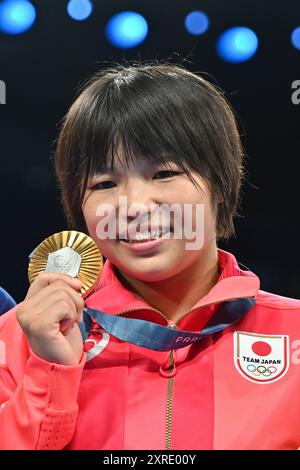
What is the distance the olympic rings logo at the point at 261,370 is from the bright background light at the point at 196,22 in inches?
60.0

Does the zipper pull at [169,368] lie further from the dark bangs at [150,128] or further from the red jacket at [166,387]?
the dark bangs at [150,128]

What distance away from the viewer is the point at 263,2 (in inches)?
90.9

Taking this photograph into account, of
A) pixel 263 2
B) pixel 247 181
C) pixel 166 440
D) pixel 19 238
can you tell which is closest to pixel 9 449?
pixel 166 440

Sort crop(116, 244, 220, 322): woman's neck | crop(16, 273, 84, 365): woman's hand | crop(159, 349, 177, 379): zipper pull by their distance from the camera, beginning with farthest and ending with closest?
crop(116, 244, 220, 322): woman's neck → crop(159, 349, 177, 379): zipper pull → crop(16, 273, 84, 365): woman's hand

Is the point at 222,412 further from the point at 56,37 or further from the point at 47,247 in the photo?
the point at 56,37

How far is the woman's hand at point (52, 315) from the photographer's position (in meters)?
1.05

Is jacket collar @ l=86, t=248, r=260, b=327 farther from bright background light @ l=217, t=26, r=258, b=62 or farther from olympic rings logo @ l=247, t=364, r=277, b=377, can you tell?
bright background light @ l=217, t=26, r=258, b=62

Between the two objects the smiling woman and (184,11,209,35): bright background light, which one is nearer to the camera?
the smiling woman

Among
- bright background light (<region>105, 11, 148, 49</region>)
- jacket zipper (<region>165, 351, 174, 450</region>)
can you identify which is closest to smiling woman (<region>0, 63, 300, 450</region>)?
jacket zipper (<region>165, 351, 174, 450</region>)

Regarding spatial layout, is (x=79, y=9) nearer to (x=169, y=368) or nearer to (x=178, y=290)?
(x=178, y=290)

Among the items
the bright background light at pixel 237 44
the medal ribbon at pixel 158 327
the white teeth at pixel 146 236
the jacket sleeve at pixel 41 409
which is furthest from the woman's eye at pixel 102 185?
the bright background light at pixel 237 44

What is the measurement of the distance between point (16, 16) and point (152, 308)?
4.70 ft

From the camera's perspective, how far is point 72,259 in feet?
3.66

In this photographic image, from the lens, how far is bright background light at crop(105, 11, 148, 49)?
2.31 metres
